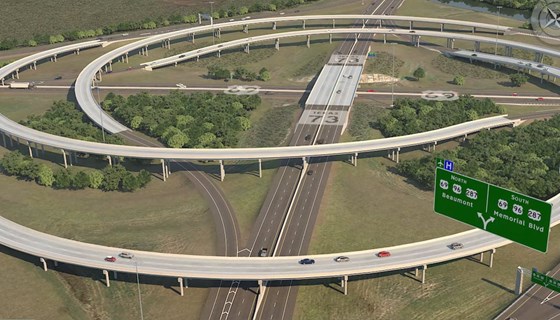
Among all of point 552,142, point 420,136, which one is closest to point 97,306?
point 420,136

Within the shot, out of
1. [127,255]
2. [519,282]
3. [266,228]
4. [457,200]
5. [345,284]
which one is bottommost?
[345,284]

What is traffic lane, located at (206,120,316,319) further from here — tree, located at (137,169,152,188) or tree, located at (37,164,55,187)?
tree, located at (37,164,55,187)

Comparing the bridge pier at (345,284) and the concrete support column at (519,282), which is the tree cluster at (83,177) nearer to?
the bridge pier at (345,284)

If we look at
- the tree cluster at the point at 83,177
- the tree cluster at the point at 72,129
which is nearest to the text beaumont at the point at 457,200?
the tree cluster at the point at 83,177

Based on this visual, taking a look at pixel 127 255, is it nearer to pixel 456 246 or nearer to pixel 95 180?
pixel 95 180

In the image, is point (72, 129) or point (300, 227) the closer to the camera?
point (300, 227)

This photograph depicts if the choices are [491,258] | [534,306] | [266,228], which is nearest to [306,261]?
[266,228]

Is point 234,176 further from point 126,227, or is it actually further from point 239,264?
point 239,264
